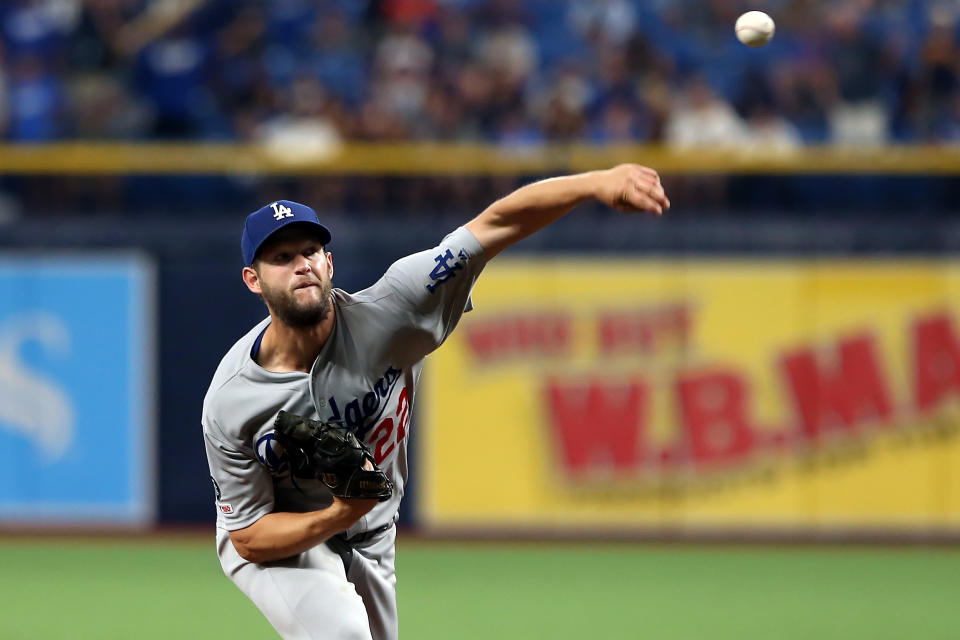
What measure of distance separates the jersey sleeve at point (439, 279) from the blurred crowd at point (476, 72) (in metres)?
6.60

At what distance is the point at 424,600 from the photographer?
323 inches

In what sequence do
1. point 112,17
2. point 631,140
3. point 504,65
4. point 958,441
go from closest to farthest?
point 958,441, point 631,140, point 504,65, point 112,17

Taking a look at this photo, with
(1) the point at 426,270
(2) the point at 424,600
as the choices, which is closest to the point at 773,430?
(2) the point at 424,600

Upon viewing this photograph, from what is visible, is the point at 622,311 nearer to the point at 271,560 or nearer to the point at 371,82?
the point at 371,82

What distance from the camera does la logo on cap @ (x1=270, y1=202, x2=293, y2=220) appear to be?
14.3 ft

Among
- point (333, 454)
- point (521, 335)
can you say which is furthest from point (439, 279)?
point (521, 335)

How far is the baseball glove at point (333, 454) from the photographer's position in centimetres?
420

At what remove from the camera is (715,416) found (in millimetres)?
10289

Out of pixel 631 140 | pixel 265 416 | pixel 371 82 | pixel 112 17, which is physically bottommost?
pixel 265 416

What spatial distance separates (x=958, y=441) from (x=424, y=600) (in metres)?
4.38

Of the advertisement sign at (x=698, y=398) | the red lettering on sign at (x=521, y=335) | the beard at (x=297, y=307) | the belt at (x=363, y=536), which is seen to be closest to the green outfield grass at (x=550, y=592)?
the advertisement sign at (x=698, y=398)

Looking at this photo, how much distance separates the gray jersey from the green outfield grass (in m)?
2.77

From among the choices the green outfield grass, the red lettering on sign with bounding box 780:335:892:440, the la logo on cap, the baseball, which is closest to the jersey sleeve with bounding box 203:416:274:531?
the la logo on cap

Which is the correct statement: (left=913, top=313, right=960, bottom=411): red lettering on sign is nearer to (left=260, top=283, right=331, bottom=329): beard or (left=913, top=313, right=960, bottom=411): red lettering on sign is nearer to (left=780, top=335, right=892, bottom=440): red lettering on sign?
(left=780, top=335, right=892, bottom=440): red lettering on sign
